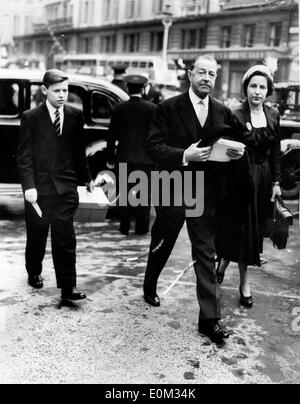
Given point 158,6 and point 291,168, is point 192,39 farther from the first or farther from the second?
point 291,168

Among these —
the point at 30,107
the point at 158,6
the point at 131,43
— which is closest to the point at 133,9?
the point at 131,43

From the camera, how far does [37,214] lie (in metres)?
4.26

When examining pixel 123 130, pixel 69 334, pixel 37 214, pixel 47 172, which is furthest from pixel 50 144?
pixel 123 130

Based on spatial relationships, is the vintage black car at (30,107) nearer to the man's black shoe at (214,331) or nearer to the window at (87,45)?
the man's black shoe at (214,331)

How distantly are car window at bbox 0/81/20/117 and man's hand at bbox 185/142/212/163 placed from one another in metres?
4.28

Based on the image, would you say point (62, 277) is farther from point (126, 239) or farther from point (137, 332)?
point (126, 239)

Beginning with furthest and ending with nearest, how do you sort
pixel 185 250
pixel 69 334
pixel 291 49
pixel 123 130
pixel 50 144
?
pixel 291 49 < pixel 123 130 < pixel 185 250 < pixel 50 144 < pixel 69 334

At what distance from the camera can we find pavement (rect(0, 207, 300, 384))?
3.17m

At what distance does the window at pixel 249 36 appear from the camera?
103ft

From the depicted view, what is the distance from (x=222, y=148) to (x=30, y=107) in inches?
175

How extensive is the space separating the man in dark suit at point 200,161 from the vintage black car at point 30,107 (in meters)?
3.84

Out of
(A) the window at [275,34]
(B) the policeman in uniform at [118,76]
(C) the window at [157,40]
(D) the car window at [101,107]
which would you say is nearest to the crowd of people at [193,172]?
(D) the car window at [101,107]

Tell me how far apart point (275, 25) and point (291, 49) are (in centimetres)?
205
